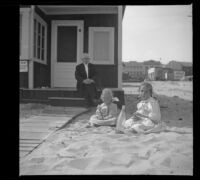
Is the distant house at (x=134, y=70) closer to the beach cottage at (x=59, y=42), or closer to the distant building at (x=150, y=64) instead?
the distant building at (x=150, y=64)

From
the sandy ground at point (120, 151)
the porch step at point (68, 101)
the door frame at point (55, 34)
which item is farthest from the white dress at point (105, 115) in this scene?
the door frame at point (55, 34)

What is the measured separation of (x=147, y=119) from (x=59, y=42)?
11.5ft

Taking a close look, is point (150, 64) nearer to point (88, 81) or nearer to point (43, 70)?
point (88, 81)

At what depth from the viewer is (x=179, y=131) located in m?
3.73

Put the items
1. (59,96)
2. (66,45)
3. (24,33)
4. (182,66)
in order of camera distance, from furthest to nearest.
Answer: (66,45), (24,33), (59,96), (182,66)

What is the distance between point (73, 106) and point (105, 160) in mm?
1550

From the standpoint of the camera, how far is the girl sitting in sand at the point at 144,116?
12.6 feet

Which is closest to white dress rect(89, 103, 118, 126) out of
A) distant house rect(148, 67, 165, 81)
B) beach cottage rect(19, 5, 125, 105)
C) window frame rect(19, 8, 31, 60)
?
distant house rect(148, 67, 165, 81)

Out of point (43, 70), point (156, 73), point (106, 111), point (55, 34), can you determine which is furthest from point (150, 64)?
point (43, 70)

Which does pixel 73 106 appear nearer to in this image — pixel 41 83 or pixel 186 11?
pixel 186 11

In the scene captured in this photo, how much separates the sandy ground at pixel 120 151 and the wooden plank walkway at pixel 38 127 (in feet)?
0.43

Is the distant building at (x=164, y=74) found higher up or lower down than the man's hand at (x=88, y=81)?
higher up

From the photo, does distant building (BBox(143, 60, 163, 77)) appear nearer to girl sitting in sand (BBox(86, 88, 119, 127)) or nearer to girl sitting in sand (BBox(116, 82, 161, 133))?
girl sitting in sand (BBox(116, 82, 161, 133))

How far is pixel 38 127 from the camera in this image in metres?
4.18
